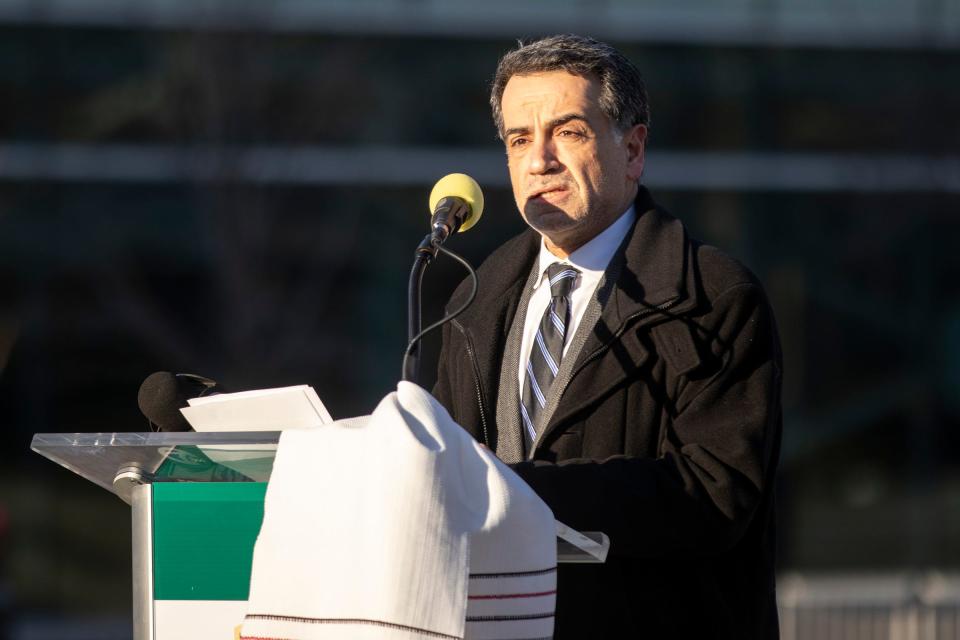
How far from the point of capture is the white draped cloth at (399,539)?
2395mm

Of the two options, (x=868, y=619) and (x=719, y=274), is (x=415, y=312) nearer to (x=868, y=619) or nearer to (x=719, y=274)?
(x=719, y=274)

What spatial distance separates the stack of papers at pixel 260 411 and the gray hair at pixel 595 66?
3.54ft

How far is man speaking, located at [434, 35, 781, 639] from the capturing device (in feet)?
10.0

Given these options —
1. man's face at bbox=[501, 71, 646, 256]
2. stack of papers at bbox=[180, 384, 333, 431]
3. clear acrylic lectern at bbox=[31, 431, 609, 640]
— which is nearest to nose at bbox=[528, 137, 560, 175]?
man's face at bbox=[501, 71, 646, 256]

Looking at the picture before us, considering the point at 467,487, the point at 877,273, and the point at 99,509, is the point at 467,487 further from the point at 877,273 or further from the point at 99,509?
the point at 877,273

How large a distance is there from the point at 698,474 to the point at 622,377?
347 millimetres

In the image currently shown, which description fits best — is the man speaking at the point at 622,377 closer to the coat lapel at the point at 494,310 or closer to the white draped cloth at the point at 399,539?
the coat lapel at the point at 494,310

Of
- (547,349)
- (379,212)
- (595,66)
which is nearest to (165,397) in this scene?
(547,349)

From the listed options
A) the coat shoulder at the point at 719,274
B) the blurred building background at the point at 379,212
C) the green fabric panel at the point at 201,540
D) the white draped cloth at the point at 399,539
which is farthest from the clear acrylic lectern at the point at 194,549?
the blurred building background at the point at 379,212

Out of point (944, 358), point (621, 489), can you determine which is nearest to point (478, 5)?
point (944, 358)

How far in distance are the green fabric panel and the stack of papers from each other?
0.43 feet

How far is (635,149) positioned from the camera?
361 centimetres

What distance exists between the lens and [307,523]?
2516 millimetres

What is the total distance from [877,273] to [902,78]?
1.54 meters
